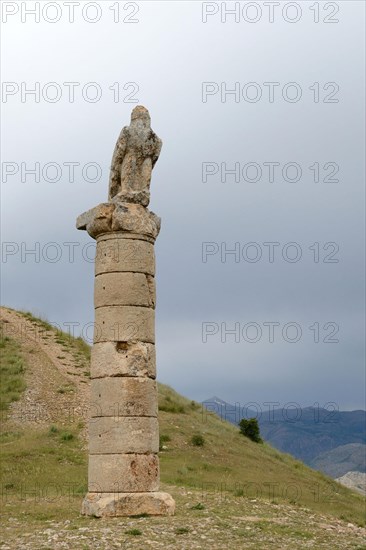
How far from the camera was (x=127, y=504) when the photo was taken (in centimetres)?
1473

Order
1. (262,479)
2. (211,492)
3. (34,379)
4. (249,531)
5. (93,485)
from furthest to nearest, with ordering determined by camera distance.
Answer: (34,379) < (262,479) < (211,492) < (93,485) < (249,531)

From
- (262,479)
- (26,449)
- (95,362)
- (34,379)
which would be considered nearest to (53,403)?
(34,379)

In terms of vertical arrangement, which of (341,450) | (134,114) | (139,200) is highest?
(134,114)

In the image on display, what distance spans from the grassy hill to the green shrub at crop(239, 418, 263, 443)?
18.6 inches

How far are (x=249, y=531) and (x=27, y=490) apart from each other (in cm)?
764

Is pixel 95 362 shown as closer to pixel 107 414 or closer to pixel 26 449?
pixel 107 414

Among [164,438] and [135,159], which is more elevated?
[135,159]

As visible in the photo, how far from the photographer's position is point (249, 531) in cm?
1413

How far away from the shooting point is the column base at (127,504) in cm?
1458

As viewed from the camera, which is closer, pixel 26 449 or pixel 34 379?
pixel 26 449

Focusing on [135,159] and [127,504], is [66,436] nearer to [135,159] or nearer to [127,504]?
[127,504]

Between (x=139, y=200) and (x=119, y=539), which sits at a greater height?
(x=139, y=200)

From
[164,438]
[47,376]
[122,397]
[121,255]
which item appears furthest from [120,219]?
[47,376]

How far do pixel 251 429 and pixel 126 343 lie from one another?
1897 centimetres
